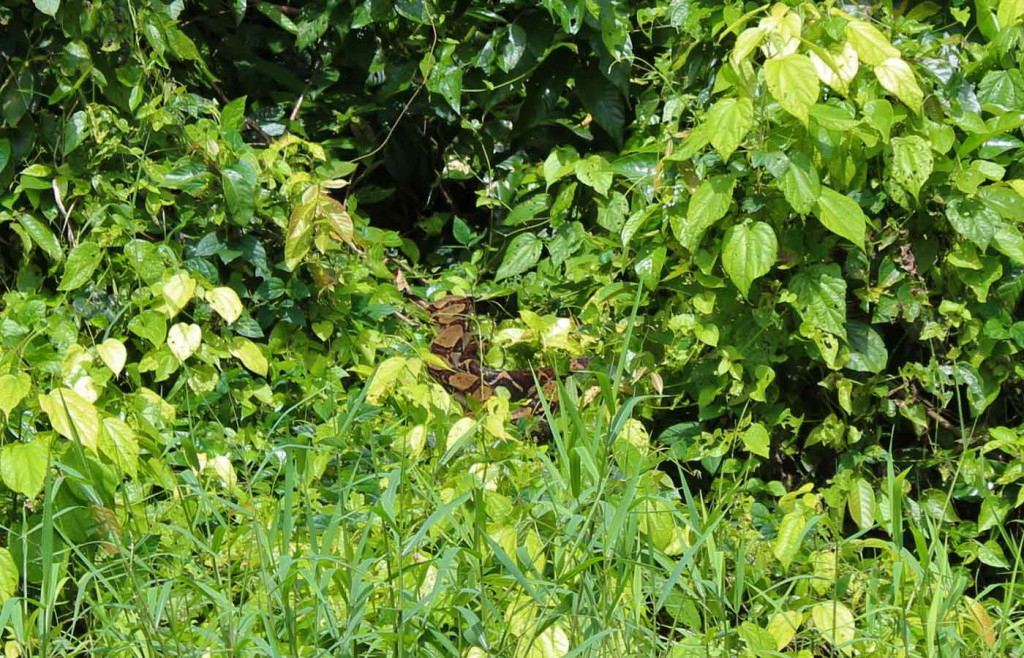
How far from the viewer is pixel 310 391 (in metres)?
2.85

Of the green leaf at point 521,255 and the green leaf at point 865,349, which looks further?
the green leaf at point 521,255

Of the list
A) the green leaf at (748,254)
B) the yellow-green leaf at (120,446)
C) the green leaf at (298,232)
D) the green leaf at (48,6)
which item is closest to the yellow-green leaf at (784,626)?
the green leaf at (748,254)

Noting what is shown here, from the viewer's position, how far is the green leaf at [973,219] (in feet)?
8.04

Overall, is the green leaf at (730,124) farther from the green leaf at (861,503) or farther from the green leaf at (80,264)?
the green leaf at (80,264)

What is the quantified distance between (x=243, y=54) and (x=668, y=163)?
5.62ft

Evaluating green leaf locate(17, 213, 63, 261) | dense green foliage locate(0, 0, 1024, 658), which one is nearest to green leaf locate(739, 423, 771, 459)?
dense green foliage locate(0, 0, 1024, 658)

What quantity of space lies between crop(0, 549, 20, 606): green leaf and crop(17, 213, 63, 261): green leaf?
3.23ft

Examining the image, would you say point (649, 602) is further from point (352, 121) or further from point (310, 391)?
point (352, 121)

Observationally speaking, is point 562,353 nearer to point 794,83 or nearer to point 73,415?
point 794,83

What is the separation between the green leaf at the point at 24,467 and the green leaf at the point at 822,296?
1.50 m

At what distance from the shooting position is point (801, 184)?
2.35m

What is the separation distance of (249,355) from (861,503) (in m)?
1.38

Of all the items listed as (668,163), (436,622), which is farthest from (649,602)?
(668,163)

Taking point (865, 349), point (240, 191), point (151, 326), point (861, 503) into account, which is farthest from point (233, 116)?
point (861, 503)
